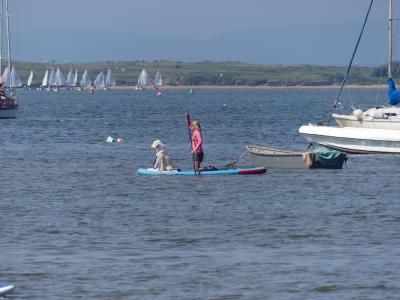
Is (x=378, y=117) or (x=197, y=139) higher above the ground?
(x=197, y=139)

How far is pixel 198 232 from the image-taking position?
2998 centimetres

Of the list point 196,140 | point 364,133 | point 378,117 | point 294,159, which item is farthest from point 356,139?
point 196,140

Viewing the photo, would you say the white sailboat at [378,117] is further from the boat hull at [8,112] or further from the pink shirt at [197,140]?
the boat hull at [8,112]

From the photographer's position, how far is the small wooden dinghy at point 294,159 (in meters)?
46.5

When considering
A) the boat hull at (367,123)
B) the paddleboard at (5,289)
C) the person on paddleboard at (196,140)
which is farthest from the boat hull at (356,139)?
A: the paddleboard at (5,289)

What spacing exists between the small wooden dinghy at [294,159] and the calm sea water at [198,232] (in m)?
0.47

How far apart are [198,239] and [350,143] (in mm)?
26697

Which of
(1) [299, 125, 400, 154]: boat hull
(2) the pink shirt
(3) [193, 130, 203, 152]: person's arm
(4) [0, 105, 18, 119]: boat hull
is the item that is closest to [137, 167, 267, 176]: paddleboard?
(2) the pink shirt

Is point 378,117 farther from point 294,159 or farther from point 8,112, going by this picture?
point 8,112

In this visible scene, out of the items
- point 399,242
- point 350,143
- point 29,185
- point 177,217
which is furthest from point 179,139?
point 399,242

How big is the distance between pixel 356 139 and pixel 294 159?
8.65 meters

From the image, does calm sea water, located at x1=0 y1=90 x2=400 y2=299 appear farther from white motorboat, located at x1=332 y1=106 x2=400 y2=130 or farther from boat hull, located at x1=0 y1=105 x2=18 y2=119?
boat hull, located at x1=0 y1=105 x2=18 y2=119

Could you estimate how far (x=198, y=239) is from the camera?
28.9m

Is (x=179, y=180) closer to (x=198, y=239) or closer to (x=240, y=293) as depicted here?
(x=198, y=239)
